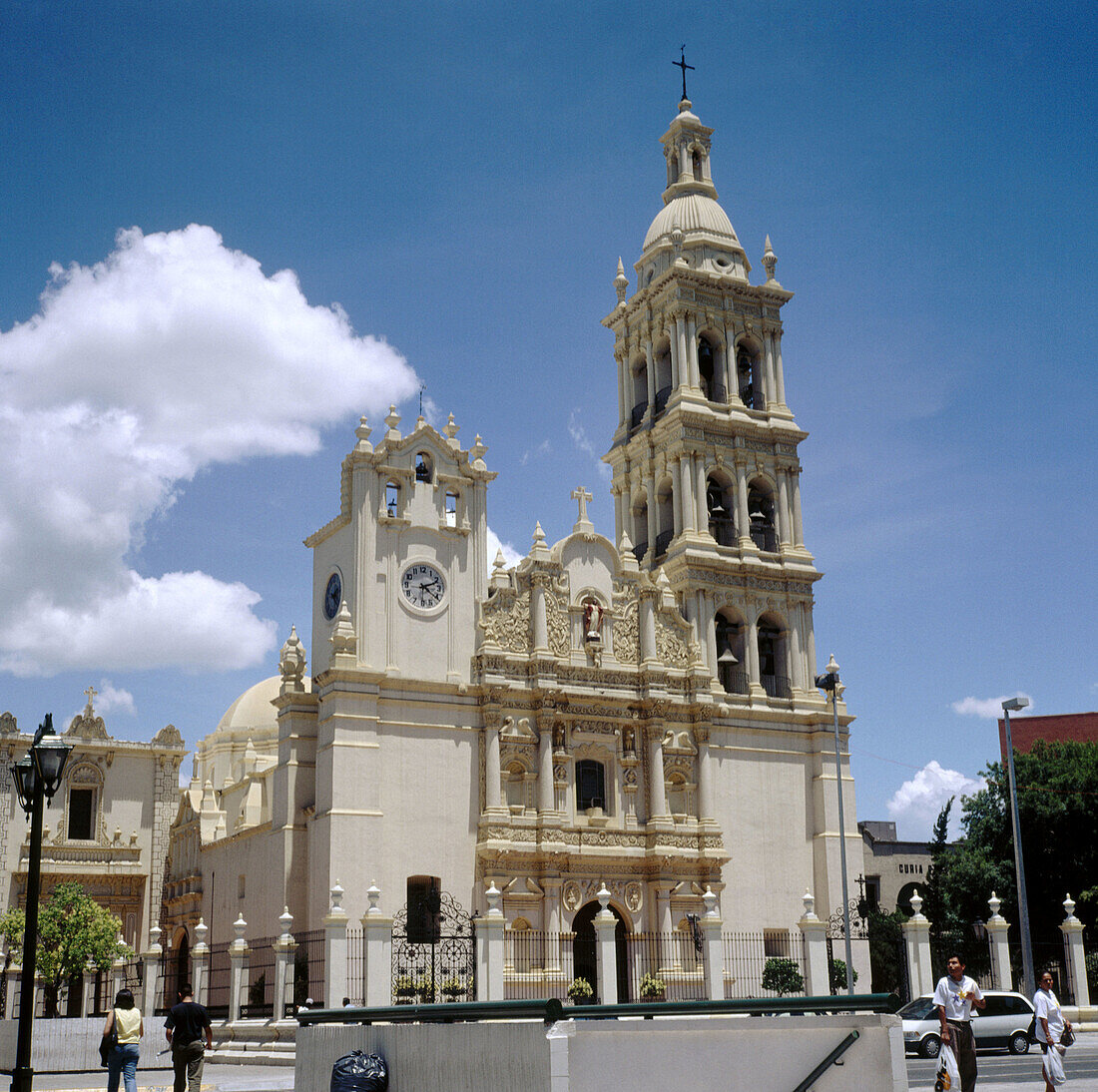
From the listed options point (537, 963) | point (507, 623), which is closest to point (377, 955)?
point (537, 963)

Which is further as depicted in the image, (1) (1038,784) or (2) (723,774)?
(1) (1038,784)

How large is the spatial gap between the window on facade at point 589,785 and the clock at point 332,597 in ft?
29.6

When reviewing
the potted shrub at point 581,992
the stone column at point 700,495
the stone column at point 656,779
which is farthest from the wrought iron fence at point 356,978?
the stone column at point 700,495

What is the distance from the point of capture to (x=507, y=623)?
41.9 meters

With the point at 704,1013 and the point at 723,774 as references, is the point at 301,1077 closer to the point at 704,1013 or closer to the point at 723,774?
the point at 704,1013

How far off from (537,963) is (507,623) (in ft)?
33.6

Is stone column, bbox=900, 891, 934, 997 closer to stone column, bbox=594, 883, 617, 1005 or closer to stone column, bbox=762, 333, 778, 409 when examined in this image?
stone column, bbox=594, 883, 617, 1005

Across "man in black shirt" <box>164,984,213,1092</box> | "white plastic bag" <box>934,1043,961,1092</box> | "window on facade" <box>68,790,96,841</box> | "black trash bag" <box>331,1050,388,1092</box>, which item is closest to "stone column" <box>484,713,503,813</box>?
"man in black shirt" <box>164,984,213,1092</box>

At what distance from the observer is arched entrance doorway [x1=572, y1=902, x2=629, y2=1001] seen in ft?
132

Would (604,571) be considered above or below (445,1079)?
above

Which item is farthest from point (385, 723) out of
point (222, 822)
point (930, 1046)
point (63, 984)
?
point (63, 984)

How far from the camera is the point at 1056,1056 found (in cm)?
1545

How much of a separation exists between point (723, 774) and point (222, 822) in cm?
1941

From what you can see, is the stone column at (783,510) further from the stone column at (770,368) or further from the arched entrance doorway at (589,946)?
the arched entrance doorway at (589,946)
